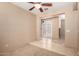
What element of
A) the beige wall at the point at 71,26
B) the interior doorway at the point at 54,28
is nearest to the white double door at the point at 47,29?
the interior doorway at the point at 54,28

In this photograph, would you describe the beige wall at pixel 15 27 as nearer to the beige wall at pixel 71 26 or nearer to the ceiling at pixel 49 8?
the ceiling at pixel 49 8

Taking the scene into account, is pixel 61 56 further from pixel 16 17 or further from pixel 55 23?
pixel 16 17

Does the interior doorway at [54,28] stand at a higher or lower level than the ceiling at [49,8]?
lower

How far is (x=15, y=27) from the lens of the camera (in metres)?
2.03

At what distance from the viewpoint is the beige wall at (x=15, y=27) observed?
1976 mm

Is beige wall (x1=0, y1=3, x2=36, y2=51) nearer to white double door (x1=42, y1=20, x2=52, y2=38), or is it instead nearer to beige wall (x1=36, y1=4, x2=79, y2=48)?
white double door (x1=42, y1=20, x2=52, y2=38)

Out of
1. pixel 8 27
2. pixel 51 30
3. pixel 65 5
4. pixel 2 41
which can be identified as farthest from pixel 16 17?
pixel 65 5

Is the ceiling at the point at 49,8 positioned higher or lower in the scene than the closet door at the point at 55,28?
higher

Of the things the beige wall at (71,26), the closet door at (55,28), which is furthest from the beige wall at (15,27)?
the beige wall at (71,26)

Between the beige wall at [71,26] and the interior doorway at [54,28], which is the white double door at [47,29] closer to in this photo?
the interior doorway at [54,28]

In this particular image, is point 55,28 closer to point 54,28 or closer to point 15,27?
point 54,28

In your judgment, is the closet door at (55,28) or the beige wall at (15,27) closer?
the beige wall at (15,27)

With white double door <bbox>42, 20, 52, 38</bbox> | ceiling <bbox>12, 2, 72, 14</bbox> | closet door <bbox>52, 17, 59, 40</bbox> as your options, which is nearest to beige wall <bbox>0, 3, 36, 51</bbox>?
ceiling <bbox>12, 2, 72, 14</bbox>

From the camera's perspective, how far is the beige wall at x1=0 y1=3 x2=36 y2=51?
1.98 metres
